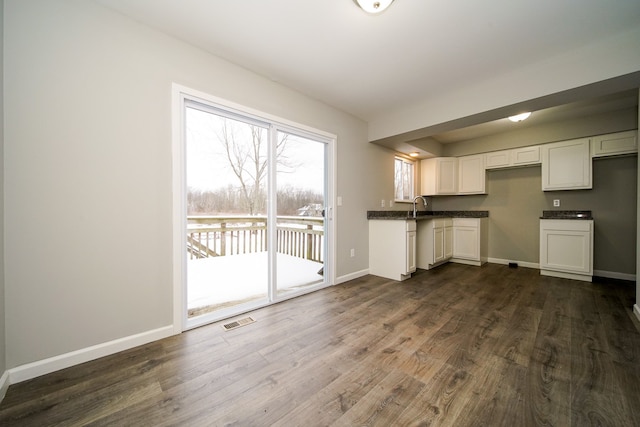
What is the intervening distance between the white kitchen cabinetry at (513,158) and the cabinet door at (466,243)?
128 cm

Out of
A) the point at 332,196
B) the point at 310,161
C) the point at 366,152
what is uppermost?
the point at 366,152

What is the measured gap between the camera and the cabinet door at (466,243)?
4.29 metres

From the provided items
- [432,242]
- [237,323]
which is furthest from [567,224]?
[237,323]

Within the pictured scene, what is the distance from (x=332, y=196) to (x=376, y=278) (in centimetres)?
147

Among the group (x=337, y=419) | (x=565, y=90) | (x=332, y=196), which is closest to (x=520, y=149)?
(x=565, y=90)

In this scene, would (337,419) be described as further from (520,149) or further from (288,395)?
(520,149)

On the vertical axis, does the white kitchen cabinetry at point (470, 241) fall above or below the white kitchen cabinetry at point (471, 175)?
below

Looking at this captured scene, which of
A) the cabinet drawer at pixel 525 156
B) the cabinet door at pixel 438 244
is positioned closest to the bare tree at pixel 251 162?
the cabinet door at pixel 438 244

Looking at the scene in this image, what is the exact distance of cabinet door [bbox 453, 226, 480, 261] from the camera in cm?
429

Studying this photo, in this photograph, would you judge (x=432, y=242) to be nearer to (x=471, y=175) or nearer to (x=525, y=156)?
(x=471, y=175)

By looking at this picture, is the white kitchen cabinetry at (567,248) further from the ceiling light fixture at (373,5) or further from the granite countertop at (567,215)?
the ceiling light fixture at (373,5)

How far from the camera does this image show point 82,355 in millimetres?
1538

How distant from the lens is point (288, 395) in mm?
1271

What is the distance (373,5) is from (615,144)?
4236mm
